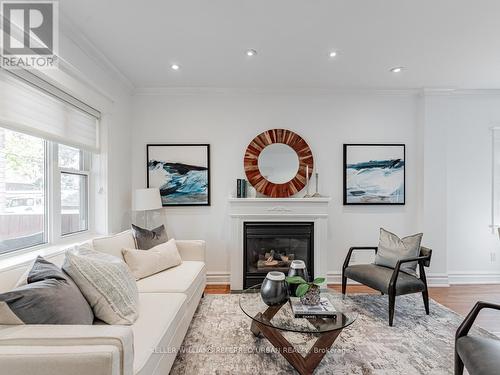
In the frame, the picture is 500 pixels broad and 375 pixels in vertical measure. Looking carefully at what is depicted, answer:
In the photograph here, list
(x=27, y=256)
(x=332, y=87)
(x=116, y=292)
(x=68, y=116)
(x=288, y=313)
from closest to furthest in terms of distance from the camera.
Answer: (x=116, y=292), (x=288, y=313), (x=27, y=256), (x=68, y=116), (x=332, y=87)

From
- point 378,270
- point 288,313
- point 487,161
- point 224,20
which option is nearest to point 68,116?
point 224,20

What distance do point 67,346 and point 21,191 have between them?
5.50 feet

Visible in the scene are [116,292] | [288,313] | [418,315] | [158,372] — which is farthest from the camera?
[418,315]

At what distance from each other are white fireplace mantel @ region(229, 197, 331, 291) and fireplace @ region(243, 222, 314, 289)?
0.06 m

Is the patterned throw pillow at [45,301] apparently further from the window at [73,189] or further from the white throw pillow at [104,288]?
the window at [73,189]

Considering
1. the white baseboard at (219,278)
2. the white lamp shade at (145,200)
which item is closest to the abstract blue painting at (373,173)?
the white baseboard at (219,278)

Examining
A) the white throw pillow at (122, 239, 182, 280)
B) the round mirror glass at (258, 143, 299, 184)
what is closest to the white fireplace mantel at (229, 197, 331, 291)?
the round mirror glass at (258, 143, 299, 184)

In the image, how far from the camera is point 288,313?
1.98m

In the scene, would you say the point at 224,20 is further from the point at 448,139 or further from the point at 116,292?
the point at 448,139

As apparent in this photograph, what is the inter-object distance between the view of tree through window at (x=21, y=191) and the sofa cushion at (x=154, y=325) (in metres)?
1.07

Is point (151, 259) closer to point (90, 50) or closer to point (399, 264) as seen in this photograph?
A: point (90, 50)

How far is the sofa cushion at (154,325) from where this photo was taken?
1.40 metres

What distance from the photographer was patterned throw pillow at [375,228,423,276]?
2824mm

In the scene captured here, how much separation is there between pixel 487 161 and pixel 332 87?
93.3 inches
